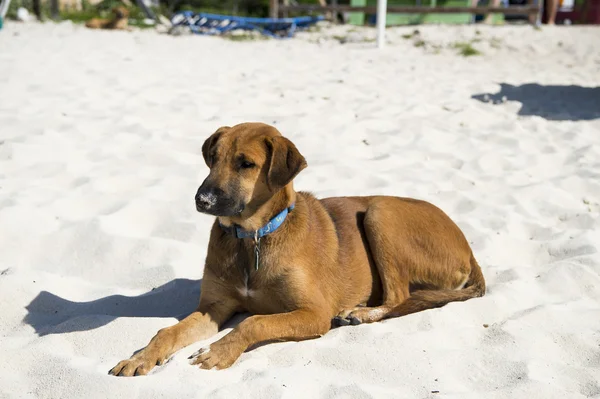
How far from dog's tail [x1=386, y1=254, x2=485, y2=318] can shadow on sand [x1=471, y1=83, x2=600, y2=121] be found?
513cm

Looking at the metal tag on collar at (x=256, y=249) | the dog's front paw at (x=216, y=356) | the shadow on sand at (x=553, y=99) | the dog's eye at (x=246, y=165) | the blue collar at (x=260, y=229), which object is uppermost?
the dog's eye at (x=246, y=165)

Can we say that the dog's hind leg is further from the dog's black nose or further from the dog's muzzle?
the dog's black nose

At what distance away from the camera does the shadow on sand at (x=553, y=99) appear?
29.7 ft

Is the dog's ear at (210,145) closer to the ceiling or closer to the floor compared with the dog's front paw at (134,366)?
closer to the ceiling

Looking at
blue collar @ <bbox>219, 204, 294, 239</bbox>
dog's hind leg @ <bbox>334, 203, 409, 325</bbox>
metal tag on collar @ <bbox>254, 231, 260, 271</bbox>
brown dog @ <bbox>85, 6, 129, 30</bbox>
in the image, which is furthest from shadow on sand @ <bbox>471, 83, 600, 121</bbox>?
brown dog @ <bbox>85, 6, 129, 30</bbox>

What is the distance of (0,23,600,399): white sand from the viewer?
329 centimetres

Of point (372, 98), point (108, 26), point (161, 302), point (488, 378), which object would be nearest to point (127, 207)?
point (161, 302)

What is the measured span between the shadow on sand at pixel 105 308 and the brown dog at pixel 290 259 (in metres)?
0.43

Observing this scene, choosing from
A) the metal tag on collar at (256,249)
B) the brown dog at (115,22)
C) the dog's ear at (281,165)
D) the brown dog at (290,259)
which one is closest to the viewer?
the brown dog at (290,259)

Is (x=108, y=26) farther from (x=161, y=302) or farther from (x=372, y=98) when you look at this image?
(x=161, y=302)

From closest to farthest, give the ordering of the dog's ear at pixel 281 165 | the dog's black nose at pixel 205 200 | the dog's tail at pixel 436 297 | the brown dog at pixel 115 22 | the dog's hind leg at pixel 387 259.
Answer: the dog's black nose at pixel 205 200 < the dog's ear at pixel 281 165 < the dog's tail at pixel 436 297 < the dog's hind leg at pixel 387 259 < the brown dog at pixel 115 22

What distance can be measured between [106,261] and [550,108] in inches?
270

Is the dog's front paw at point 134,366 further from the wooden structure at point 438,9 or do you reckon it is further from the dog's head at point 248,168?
the wooden structure at point 438,9

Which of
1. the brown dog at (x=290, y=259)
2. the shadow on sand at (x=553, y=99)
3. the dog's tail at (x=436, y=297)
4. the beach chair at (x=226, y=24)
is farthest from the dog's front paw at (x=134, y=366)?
the beach chair at (x=226, y=24)
